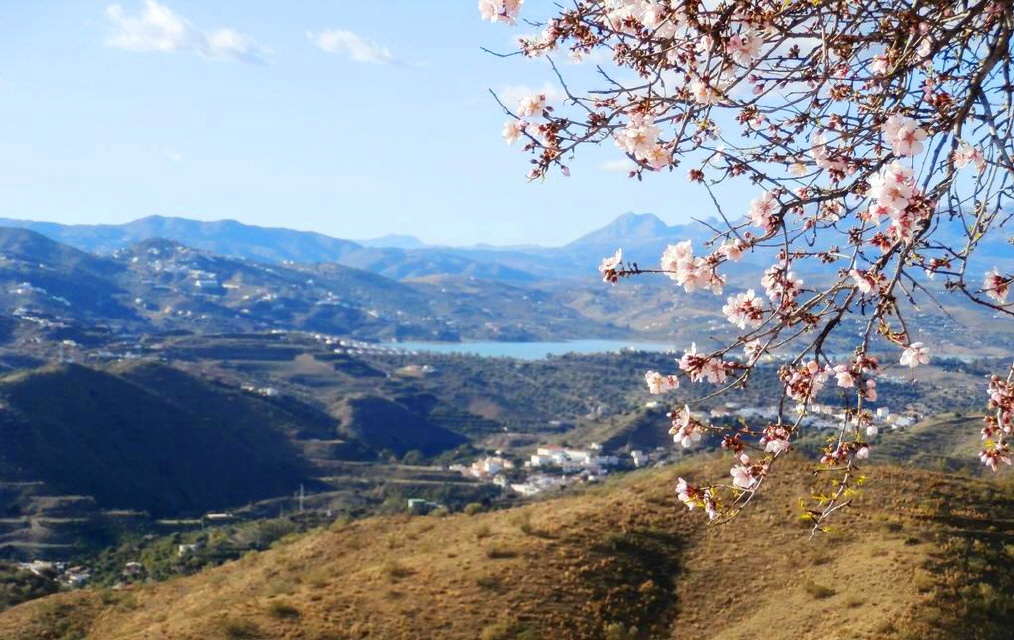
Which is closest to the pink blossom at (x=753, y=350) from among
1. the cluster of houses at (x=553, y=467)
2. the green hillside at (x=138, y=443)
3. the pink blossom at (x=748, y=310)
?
the pink blossom at (x=748, y=310)

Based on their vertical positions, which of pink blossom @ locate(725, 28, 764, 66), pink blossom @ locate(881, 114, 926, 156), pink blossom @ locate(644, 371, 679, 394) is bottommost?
pink blossom @ locate(644, 371, 679, 394)

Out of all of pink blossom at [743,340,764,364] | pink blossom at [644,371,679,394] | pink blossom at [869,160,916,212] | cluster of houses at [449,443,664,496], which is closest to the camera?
pink blossom at [869,160,916,212]

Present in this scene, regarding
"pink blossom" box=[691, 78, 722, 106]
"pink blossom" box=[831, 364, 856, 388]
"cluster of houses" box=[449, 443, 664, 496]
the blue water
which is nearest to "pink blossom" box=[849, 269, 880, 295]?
"pink blossom" box=[831, 364, 856, 388]

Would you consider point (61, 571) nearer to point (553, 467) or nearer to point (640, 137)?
point (553, 467)

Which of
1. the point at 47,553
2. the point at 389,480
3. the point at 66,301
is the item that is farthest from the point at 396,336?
the point at 47,553

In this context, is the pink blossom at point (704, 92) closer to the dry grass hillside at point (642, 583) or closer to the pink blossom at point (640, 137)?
the pink blossom at point (640, 137)

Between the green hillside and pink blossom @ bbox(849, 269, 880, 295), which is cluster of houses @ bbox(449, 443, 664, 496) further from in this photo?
pink blossom @ bbox(849, 269, 880, 295)
